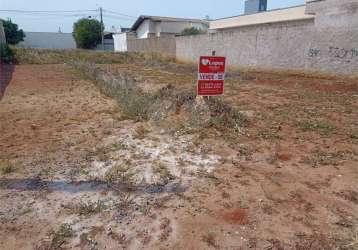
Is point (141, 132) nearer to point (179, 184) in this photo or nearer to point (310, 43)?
point (179, 184)

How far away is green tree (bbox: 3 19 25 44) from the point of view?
107 feet

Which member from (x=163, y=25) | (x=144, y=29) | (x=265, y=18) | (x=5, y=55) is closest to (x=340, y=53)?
(x=265, y=18)

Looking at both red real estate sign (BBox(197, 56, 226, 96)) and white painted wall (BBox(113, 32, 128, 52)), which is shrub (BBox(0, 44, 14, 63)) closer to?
white painted wall (BBox(113, 32, 128, 52))

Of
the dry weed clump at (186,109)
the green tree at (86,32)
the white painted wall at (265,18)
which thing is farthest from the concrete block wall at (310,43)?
the green tree at (86,32)

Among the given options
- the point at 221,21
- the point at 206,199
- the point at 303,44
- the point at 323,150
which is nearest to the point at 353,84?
the point at 303,44

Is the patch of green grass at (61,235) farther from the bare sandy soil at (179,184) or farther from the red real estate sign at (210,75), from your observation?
the red real estate sign at (210,75)

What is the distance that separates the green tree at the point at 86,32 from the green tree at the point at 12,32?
6.58 m

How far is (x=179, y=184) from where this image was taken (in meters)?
3.10

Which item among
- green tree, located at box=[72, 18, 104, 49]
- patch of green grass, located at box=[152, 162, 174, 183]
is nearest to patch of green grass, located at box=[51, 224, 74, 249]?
patch of green grass, located at box=[152, 162, 174, 183]

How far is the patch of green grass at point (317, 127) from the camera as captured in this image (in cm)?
467

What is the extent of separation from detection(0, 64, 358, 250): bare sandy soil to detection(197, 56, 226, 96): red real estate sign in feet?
2.88

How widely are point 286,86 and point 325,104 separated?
3108mm

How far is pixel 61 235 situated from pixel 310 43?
11737 mm

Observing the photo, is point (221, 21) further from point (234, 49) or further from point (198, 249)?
point (198, 249)
